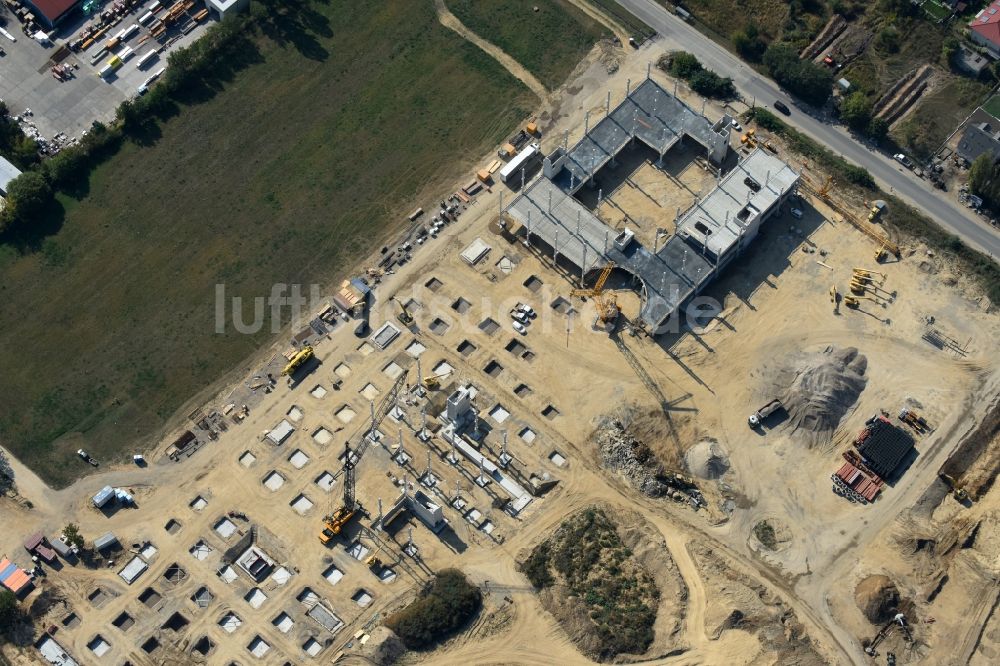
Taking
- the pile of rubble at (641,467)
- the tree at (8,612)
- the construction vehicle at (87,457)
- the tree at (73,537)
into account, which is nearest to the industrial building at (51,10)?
the construction vehicle at (87,457)

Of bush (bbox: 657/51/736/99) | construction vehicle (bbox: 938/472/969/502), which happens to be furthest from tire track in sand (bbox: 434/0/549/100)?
construction vehicle (bbox: 938/472/969/502)

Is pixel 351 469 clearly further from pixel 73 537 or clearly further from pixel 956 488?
pixel 956 488

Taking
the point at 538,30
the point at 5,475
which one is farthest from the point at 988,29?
the point at 5,475

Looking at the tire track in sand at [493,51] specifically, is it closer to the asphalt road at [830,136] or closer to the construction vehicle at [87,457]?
the asphalt road at [830,136]

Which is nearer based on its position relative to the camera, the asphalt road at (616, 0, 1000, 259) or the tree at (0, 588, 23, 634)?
the tree at (0, 588, 23, 634)

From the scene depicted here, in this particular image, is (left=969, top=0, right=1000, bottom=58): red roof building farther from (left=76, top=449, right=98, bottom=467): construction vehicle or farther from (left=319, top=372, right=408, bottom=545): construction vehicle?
(left=76, top=449, right=98, bottom=467): construction vehicle

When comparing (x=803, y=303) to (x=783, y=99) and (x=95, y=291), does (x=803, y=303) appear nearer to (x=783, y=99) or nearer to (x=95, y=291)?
(x=783, y=99)
